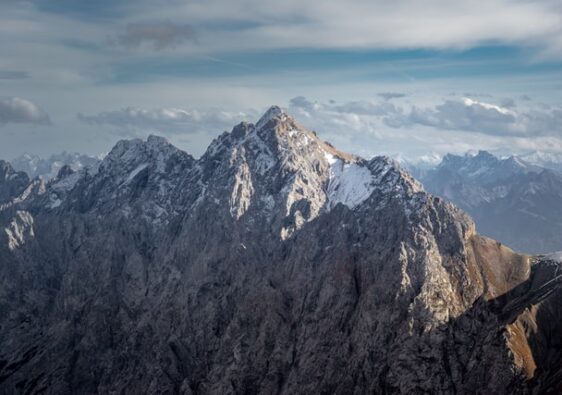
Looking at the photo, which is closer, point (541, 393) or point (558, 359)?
point (541, 393)

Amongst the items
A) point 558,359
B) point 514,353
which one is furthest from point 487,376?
point 558,359

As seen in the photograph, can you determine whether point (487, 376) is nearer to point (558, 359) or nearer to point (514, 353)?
point (514, 353)

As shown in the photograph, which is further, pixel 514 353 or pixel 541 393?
pixel 514 353
